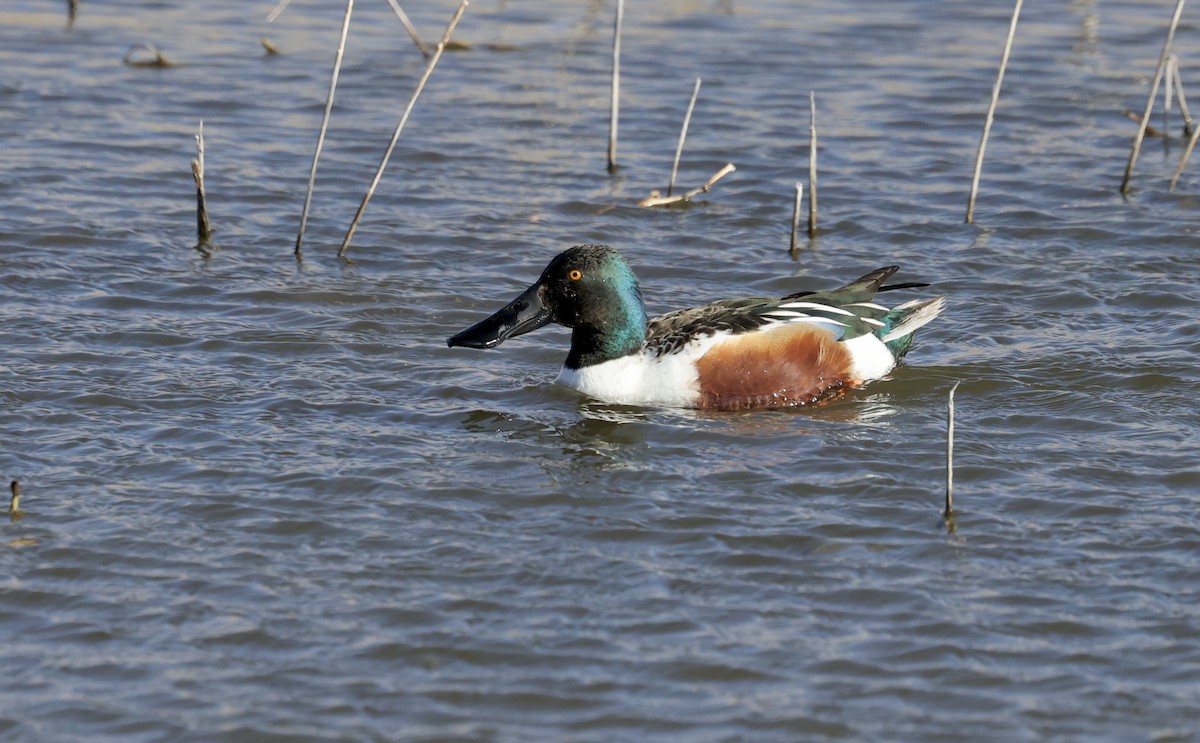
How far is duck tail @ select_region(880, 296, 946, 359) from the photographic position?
26.5ft

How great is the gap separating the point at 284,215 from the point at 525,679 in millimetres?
5979

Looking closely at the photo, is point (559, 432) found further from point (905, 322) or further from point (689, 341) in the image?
point (905, 322)

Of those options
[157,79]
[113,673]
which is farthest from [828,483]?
[157,79]

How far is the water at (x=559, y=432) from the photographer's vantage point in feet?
16.6

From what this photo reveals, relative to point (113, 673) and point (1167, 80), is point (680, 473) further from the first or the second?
point (1167, 80)

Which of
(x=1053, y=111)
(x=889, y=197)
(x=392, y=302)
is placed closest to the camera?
(x=392, y=302)

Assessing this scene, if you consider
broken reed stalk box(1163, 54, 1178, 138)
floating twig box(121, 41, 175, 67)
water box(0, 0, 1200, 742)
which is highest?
floating twig box(121, 41, 175, 67)

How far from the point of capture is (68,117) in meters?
12.2

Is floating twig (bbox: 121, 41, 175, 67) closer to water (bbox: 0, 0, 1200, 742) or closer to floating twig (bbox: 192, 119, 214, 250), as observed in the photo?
water (bbox: 0, 0, 1200, 742)

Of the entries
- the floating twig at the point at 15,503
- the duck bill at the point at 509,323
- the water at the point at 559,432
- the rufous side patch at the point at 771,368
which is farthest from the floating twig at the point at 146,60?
the floating twig at the point at 15,503

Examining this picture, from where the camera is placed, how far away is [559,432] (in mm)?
7398

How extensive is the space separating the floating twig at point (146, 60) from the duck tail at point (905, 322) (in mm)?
7448

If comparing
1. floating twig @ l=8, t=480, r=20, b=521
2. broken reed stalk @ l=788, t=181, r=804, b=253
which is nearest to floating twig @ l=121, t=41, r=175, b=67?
broken reed stalk @ l=788, t=181, r=804, b=253

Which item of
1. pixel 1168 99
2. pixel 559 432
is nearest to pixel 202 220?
pixel 559 432
